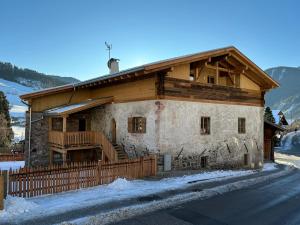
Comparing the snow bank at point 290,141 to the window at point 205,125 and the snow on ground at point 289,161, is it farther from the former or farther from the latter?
the window at point 205,125

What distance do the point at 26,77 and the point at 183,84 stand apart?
489ft

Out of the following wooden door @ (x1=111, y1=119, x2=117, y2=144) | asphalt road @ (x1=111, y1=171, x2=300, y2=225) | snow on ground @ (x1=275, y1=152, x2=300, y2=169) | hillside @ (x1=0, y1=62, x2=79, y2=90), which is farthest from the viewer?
hillside @ (x1=0, y1=62, x2=79, y2=90)

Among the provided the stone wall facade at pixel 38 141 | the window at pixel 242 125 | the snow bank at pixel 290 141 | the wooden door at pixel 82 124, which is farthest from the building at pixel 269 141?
the snow bank at pixel 290 141

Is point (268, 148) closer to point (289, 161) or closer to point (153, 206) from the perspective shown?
point (289, 161)

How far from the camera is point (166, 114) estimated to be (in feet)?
55.5

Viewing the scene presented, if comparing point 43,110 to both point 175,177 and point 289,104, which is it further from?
A: point 289,104

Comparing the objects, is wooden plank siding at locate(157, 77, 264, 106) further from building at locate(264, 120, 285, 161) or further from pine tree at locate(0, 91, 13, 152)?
pine tree at locate(0, 91, 13, 152)

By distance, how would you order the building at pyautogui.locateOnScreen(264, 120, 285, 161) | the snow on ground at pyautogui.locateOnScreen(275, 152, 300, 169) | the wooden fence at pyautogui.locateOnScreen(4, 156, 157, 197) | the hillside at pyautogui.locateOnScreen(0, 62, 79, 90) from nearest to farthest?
1. the wooden fence at pyautogui.locateOnScreen(4, 156, 157, 197)
2. the snow on ground at pyautogui.locateOnScreen(275, 152, 300, 169)
3. the building at pyautogui.locateOnScreen(264, 120, 285, 161)
4. the hillside at pyautogui.locateOnScreen(0, 62, 79, 90)

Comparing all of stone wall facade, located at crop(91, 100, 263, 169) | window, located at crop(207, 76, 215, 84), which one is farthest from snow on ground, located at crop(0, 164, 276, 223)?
window, located at crop(207, 76, 215, 84)

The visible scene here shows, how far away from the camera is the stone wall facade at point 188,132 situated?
1698 cm

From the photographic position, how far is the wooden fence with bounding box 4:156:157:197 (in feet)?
35.1

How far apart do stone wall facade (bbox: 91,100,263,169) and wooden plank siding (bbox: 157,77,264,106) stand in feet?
1.37

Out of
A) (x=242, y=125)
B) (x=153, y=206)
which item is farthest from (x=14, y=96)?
(x=153, y=206)

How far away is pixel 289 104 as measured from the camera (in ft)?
641
